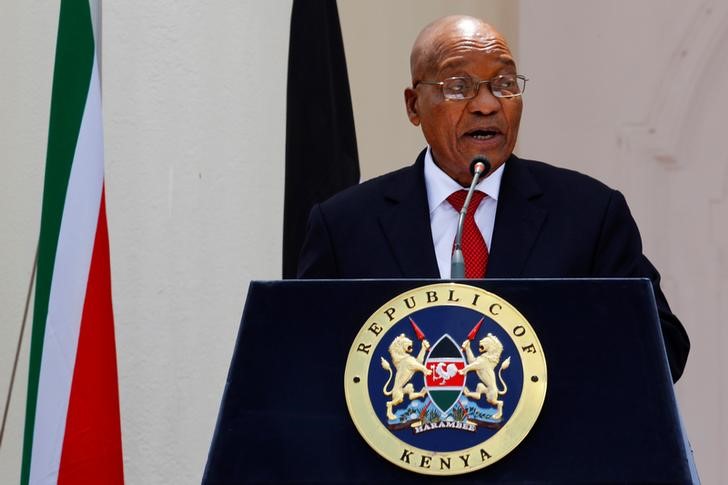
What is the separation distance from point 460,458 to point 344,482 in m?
0.14

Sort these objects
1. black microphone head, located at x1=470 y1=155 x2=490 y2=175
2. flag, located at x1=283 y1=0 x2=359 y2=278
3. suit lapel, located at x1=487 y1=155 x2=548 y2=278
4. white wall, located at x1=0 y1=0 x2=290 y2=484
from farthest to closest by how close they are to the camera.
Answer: white wall, located at x1=0 y1=0 x2=290 y2=484
flag, located at x1=283 y1=0 x2=359 y2=278
suit lapel, located at x1=487 y1=155 x2=548 y2=278
black microphone head, located at x1=470 y1=155 x2=490 y2=175

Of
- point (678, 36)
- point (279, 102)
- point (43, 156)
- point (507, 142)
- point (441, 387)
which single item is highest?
point (678, 36)

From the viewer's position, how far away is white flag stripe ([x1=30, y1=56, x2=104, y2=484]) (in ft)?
9.11

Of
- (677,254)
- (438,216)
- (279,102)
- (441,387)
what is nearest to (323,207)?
(438,216)

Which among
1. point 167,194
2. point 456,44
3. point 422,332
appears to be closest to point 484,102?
point 456,44

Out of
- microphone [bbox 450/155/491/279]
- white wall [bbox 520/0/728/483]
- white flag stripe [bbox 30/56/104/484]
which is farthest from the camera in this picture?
white wall [bbox 520/0/728/483]

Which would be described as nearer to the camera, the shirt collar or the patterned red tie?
the patterned red tie

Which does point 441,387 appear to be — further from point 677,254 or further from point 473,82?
point 677,254

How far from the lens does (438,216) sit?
7.59 feet

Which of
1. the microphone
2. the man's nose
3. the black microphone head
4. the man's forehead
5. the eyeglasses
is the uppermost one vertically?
the man's forehead

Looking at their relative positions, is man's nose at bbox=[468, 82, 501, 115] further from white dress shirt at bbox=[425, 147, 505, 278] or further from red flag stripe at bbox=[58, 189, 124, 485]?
red flag stripe at bbox=[58, 189, 124, 485]

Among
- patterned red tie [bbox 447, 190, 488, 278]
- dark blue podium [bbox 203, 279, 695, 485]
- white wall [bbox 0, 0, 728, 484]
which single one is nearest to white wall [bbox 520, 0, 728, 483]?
white wall [bbox 0, 0, 728, 484]

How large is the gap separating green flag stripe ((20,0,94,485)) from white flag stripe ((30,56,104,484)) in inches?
0.5

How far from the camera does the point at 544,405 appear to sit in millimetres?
1626
